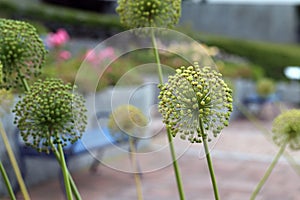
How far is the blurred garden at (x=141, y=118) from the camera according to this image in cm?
86

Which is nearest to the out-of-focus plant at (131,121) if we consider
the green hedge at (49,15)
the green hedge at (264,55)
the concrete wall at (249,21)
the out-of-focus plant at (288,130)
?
the out-of-focus plant at (288,130)

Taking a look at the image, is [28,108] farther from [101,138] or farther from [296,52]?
[296,52]

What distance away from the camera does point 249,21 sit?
21703 mm

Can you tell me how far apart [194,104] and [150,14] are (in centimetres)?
42

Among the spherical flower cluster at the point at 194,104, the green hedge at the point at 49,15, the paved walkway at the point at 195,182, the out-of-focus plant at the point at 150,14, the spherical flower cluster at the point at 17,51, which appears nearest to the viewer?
the spherical flower cluster at the point at 194,104

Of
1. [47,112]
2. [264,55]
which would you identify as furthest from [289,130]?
[264,55]

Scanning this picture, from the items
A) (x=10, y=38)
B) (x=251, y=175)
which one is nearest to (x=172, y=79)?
(x=10, y=38)

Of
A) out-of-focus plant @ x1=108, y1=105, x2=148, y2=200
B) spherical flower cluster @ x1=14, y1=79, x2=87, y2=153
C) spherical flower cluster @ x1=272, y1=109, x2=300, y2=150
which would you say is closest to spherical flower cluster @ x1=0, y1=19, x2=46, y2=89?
spherical flower cluster @ x1=14, y1=79, x2=87, y2=153

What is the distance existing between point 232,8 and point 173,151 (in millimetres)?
21203

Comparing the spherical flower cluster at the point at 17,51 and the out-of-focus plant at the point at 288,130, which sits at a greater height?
the spherical flower cluster at the point at 17,51

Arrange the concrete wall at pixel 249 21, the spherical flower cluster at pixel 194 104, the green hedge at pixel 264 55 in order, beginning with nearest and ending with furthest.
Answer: the spherical flower cluster at pixel 194 104 < the green hedge at pixel 264 55 < the concrete wall at pixel 249 21

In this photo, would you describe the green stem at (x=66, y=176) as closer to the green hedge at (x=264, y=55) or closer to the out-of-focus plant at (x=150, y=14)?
the out-of-focus plant at (x=150, y=14)

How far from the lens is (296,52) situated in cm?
1730

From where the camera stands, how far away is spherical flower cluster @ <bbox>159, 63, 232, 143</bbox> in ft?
2.70
